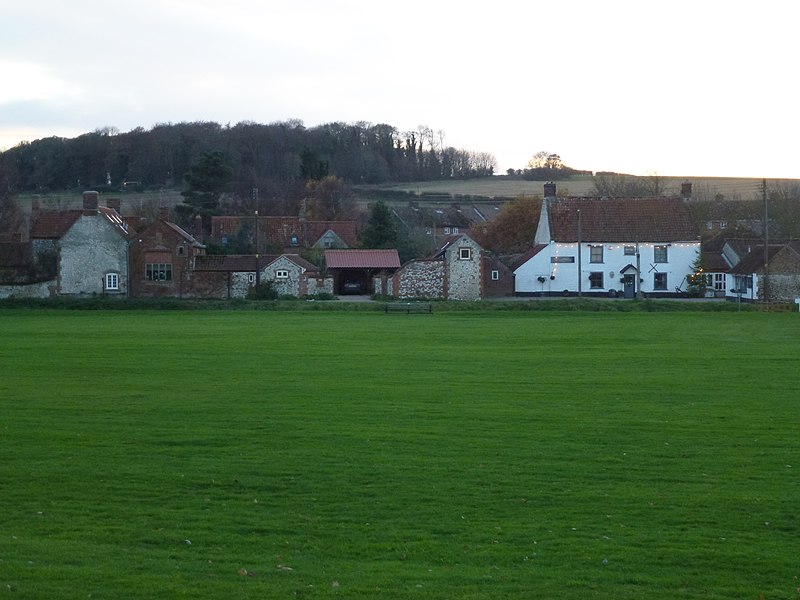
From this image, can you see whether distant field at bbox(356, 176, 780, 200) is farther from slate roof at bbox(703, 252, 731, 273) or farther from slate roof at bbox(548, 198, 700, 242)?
slate roof at bbox(548, 198, 700, 242)

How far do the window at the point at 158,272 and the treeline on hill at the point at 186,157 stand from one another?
55.3m

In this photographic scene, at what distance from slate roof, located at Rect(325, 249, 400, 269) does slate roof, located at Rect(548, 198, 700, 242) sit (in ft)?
40.7

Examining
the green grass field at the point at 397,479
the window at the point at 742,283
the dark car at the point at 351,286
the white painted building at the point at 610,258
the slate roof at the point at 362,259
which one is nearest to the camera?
the green grass field at the point at 397,479

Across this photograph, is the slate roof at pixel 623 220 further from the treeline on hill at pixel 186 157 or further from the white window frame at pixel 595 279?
the treeline on hill at pixel 186 157

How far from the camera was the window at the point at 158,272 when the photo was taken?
214ft

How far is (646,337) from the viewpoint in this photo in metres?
39.1

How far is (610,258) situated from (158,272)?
3226 centimetres

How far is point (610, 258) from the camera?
72125mm

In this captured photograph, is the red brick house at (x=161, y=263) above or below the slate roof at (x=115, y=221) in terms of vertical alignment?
below

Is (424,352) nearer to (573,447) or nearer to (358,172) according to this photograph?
(573,447)

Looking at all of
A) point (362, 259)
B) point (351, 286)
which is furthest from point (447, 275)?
point (351, 286)

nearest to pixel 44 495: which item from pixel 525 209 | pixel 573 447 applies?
pixel 573 447

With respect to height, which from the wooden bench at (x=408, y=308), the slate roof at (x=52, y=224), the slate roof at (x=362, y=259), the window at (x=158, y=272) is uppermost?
the slate roof at (x=52, y=224)

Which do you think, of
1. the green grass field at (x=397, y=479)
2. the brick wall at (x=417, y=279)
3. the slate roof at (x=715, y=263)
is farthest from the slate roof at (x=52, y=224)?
the slate roof at (x=715, y=263)
